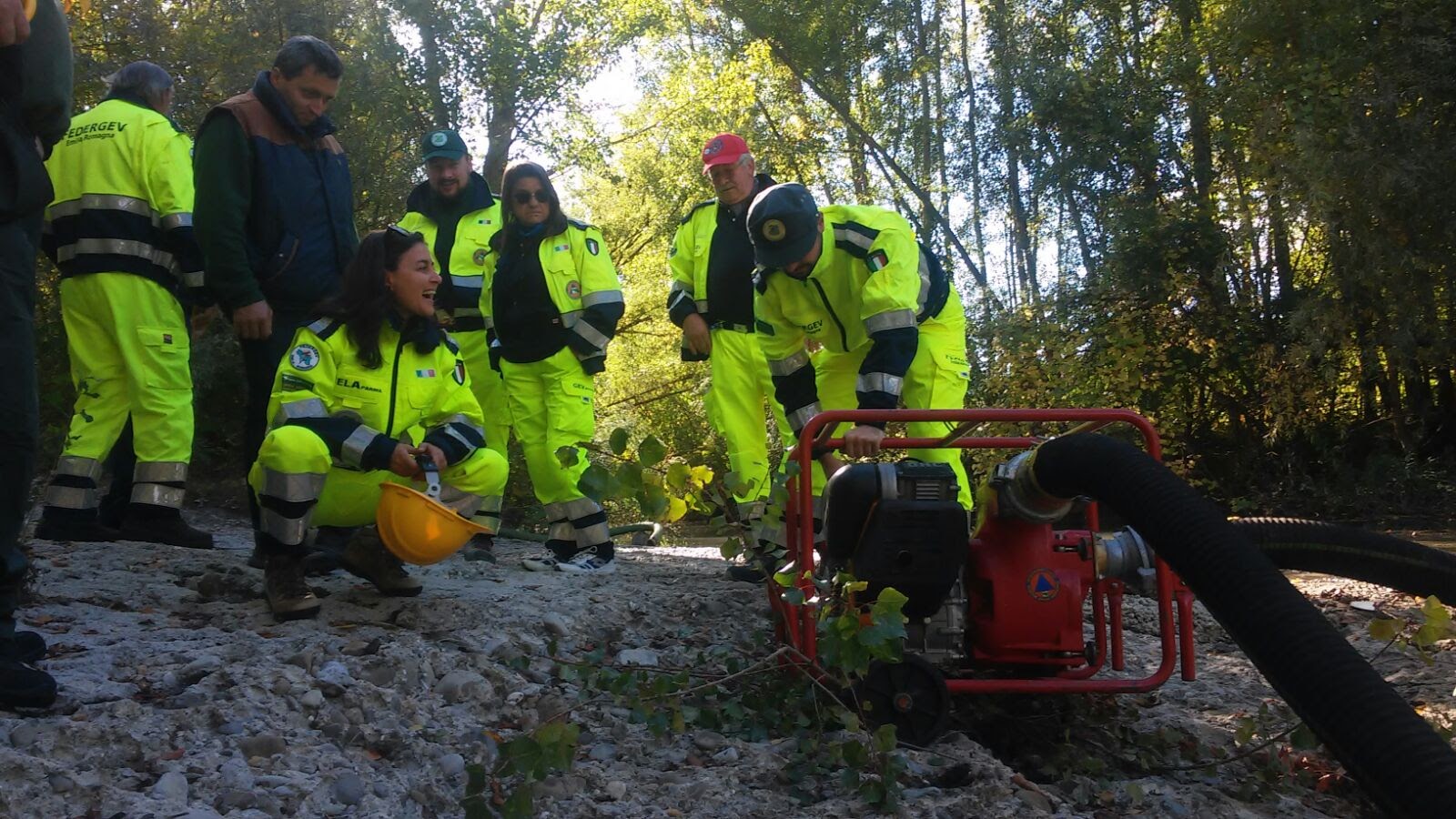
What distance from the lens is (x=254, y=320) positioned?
4.52 meters

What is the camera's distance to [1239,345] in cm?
1262

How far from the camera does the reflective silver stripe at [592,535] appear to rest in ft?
18.6

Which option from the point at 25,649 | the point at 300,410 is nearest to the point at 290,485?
the point at 300,410

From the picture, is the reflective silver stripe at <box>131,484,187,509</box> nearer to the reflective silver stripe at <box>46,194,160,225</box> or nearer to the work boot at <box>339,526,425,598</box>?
the reflective silver stripe at <box>46,194,160,225</box>

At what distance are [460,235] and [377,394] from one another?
2.22m

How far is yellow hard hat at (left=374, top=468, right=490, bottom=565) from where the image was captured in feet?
12.0

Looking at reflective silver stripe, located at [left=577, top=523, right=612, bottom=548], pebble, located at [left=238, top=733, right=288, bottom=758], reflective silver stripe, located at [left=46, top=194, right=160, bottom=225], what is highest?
reflective silver stripe, located at [left=46, top=194, right=160, bottom=225]

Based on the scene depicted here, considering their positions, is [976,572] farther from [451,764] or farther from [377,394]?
[377,394]

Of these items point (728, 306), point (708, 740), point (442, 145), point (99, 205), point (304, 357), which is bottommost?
point (708, 740)

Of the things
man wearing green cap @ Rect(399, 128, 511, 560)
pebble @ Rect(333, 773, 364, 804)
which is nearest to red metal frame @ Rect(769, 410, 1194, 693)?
pebble @ Rect(333, 773, 364, 804)

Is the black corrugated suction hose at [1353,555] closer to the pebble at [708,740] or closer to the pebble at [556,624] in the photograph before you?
the pebble at [708,740]

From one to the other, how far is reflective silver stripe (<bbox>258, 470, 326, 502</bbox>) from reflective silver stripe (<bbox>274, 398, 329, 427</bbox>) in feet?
0.70

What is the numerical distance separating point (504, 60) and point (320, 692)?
11798mm

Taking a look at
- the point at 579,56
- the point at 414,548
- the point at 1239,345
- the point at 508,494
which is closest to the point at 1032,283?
the point at 1239,345
